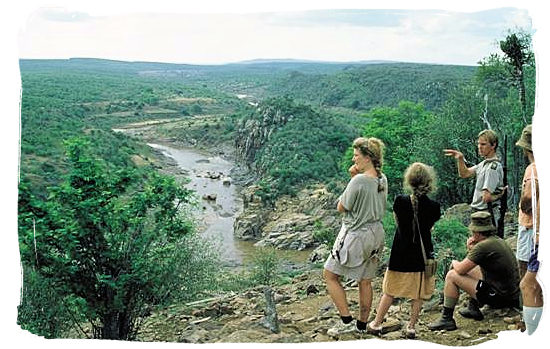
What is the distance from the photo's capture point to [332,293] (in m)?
3.07

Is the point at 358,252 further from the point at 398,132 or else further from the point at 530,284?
the point at 398,132

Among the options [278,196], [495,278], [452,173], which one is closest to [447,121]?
[452,173]

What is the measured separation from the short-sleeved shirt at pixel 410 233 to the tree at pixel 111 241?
148 cm

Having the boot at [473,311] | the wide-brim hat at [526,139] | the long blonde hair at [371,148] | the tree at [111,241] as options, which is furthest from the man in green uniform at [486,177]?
the tree at [111,241]

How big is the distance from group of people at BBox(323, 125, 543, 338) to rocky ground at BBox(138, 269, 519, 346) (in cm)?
6

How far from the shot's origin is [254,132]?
7.26 metres

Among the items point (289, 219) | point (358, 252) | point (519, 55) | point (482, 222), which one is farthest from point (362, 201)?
point (289, 219)

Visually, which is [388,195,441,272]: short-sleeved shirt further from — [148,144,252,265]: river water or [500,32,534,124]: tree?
[148,144,252,265]: river water

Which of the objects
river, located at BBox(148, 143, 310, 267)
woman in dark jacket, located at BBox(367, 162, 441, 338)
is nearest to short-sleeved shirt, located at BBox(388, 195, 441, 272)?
woman in dark jacket, located at BBox(367, 162, 441, 338)

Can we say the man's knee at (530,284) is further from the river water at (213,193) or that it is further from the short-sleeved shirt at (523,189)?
the river water at (213,193)

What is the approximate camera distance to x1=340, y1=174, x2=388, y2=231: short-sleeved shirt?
Result: 2938 mm

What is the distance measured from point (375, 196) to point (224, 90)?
343cm

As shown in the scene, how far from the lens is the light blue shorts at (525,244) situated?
290 cm

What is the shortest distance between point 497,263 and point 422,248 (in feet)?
1.14
